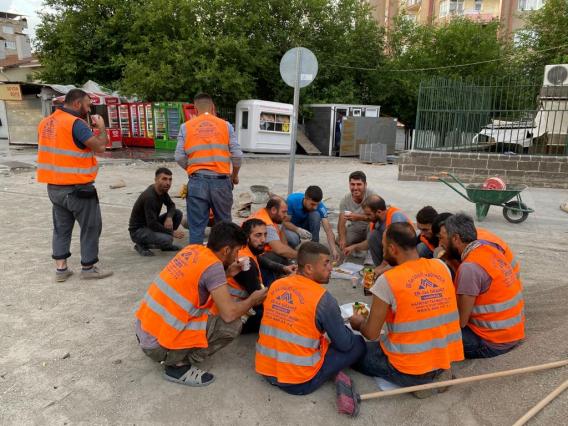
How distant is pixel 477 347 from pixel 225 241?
182 centimetres

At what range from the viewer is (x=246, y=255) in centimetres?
339

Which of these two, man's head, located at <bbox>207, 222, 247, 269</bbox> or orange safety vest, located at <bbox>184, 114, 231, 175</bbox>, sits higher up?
orange safety vest, located at <bbox>184, 114, 231, 175</bbox>

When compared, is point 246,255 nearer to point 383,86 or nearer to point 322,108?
point 322,108

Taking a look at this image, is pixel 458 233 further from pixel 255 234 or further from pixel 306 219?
pixel 306 219

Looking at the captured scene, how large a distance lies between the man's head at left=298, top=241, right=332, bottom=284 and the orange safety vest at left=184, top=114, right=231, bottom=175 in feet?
7.68

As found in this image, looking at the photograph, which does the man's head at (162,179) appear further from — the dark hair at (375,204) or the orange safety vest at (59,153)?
the dark hair at (375,204)

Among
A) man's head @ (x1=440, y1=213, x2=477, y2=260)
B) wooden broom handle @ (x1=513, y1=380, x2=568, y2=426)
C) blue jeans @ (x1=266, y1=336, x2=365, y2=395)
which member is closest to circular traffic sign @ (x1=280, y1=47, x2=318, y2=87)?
man's head @ (x1=440, y1=213, x2=477, y2=260)

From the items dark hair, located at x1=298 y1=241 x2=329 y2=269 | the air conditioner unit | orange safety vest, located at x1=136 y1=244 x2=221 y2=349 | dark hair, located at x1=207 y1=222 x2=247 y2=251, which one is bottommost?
orange safety vest, located at x1=136 y1=244 x2=221 y2=349

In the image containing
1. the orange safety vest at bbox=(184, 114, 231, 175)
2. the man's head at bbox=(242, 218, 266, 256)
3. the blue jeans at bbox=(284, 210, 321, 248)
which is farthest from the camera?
the blue jeans at bbox=(284, 210, 321, 248)

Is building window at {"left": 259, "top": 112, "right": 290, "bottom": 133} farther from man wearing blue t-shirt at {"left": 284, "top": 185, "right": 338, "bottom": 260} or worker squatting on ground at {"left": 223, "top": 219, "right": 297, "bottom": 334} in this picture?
worker squatting on ground at {"left": 223, "top": 219, "right": 297, "bottom": 334}

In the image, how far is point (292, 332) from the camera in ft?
8.37

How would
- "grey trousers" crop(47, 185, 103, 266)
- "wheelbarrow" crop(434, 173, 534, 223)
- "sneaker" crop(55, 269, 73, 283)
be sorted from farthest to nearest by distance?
"wheelbarrow" crop(434, 173, 534, 223) < "sneaker" crop(55, 269, 73, 283) < "grey trousers" crop(47, 185, 103, 266)

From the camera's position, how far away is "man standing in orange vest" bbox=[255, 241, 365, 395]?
8.32 feet

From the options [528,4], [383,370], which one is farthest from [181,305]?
[528,4]
